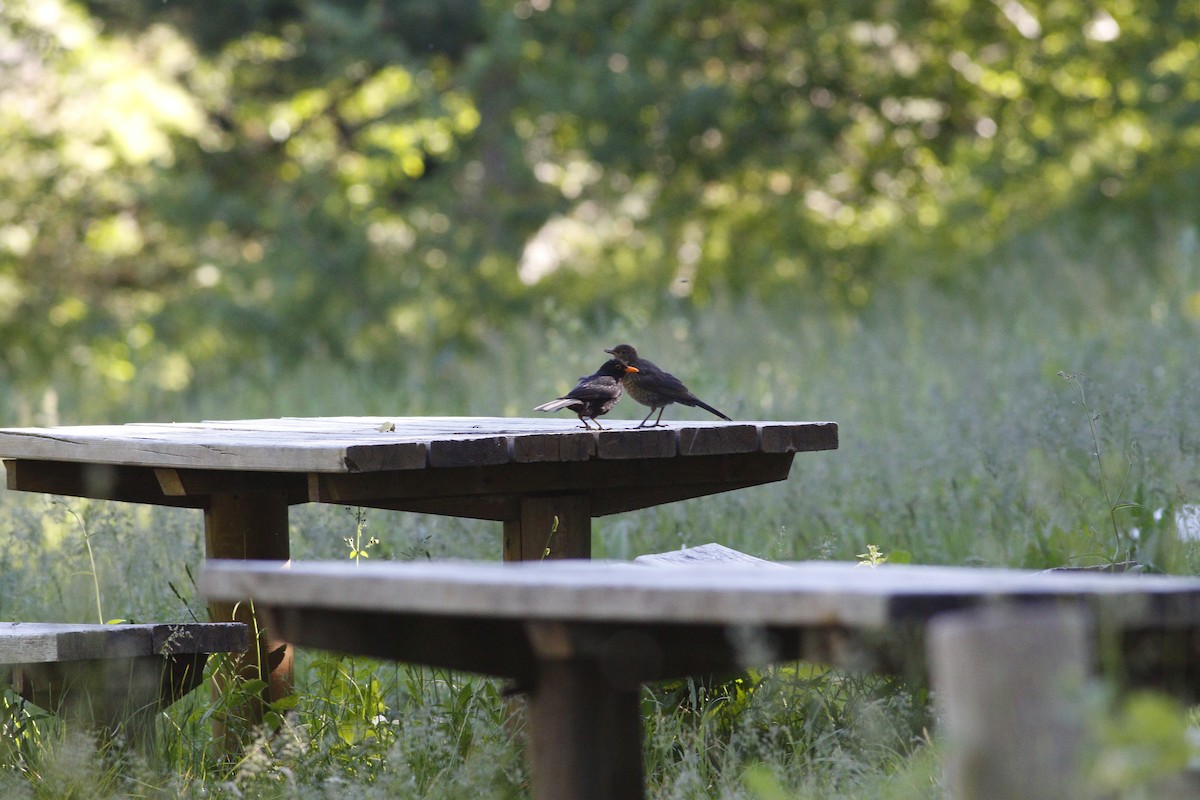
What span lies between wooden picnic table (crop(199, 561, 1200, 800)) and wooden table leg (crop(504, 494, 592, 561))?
50.8 inches

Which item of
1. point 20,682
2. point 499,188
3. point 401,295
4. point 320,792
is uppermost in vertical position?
point 499,188

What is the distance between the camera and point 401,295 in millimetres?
12117

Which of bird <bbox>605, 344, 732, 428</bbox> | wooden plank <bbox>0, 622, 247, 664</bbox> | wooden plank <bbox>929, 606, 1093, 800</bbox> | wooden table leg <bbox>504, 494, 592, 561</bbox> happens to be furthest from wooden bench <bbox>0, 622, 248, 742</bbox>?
wooden plank <bbox>929, 606, 1093, 800</bbox>

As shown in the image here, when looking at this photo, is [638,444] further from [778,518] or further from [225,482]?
[778,518]

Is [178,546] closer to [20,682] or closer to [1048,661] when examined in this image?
[20,682]

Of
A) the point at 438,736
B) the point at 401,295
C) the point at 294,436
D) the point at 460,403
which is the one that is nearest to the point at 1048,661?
the point at 438,736

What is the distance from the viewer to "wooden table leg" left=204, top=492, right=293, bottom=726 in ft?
12.3

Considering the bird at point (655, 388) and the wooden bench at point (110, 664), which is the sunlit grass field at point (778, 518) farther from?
the bird at point (655, 388)

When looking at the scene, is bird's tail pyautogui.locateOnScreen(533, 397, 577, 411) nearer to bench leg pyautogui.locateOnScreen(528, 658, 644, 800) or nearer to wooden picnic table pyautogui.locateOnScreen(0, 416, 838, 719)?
wooden picnic table pyautogui.locateOnScreen(0, 416, 838, 719)

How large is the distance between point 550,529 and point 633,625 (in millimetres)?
1706

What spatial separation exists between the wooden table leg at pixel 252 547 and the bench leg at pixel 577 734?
6.24ft

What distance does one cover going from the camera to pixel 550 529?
11.6 feet

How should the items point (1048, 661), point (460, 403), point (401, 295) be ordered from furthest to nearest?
point (401, 295) < point (460, 403) < point (1048, 661)

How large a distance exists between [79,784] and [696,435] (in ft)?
5.62
